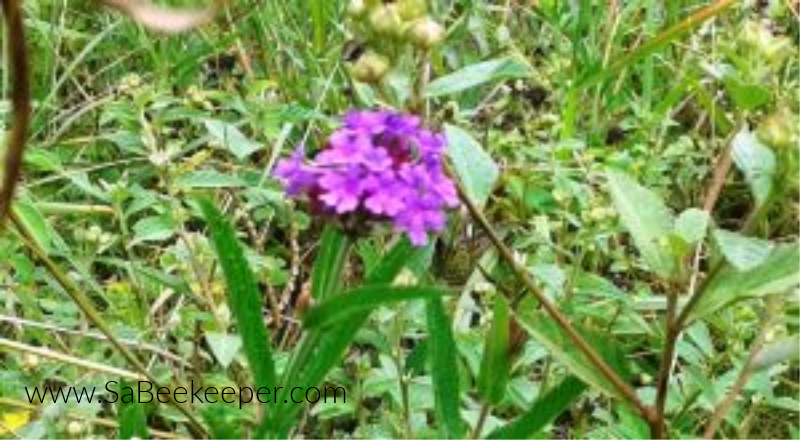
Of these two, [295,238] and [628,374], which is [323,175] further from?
[295,238]

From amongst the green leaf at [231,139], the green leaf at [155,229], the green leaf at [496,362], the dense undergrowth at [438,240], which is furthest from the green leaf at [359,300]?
the green leaf at [231,139]

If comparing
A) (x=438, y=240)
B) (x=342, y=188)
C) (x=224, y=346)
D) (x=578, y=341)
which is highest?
(x=342, y=188)

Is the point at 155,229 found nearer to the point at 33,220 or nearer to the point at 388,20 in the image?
the point at 33,220

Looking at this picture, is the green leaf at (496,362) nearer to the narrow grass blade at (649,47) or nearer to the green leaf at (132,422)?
the green leaf at (132,422)

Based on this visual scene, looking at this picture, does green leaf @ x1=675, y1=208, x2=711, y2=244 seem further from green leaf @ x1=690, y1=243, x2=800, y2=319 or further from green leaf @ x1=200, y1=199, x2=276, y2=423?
green leaf @ x1=200, y1=199, x2=276, y2=423

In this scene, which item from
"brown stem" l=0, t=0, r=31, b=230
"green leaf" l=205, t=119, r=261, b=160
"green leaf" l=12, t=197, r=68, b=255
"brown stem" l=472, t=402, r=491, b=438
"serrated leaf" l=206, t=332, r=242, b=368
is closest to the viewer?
"brown stem" l=0, t=0, r=31, b=230

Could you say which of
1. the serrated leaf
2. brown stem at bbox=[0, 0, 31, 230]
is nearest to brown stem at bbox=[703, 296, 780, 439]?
the serrated leaf

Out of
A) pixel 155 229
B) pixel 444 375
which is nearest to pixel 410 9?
pixel 444 375
